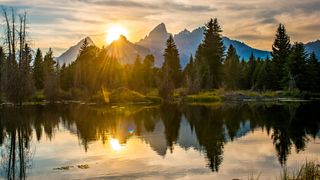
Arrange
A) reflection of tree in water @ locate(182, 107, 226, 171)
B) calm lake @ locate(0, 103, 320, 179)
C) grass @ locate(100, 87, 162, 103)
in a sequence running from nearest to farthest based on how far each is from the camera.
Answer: calm lake @ locate(0, 103, 320, 179) < reflection of tree in water @ locate(182, 107, 226, 171) < grass @ locate(100, 87, 162, 103)

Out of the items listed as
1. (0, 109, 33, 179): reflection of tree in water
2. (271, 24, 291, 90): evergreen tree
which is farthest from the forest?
(0, 109, 33, 179): reflection of tree in water

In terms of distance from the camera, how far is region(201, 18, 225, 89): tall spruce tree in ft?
317

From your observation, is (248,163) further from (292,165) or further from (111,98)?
(111,98)

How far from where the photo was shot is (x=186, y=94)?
89.1 meters

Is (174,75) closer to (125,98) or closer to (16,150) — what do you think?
(125,98)

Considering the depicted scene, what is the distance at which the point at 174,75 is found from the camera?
4186 inches

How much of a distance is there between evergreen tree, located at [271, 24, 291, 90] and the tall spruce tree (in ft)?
39.6

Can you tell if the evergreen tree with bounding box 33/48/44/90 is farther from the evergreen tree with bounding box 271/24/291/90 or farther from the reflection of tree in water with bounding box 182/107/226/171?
the reflection of tree in water with bounding box 182/107/226/171

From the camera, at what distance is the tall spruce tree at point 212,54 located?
96.5 meters

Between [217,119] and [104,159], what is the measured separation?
22837 millimetres

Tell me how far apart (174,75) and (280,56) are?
25539 millimetres

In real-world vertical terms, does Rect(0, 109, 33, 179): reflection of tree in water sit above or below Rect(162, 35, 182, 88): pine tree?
below

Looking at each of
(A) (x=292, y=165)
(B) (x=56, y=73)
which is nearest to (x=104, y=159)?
(A) (x=292, y=165)

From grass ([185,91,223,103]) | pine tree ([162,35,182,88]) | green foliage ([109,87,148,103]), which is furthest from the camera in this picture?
pine tree ([162,35,182,88])
